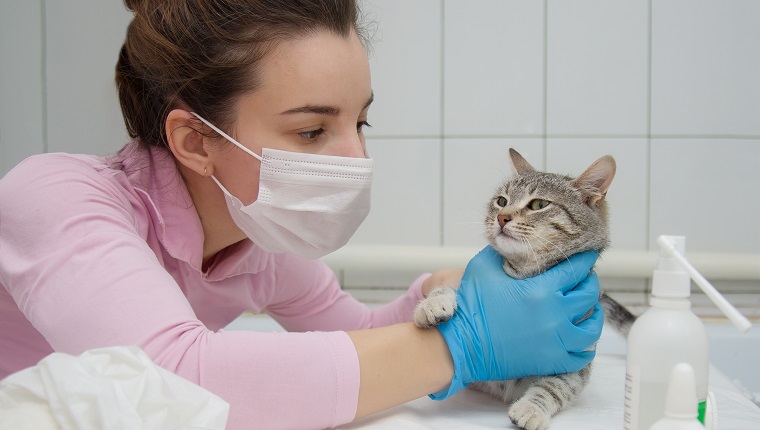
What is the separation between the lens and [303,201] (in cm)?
118

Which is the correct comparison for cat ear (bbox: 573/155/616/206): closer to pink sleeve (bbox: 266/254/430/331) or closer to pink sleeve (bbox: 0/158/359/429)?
pink sleeve (bbox: 266/254/430/331)

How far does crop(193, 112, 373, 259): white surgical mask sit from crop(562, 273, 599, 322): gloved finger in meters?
0.45

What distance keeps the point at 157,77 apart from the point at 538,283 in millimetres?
832

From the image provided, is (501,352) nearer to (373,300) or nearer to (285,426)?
(285,426)

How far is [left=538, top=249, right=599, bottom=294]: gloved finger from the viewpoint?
1.09 metres

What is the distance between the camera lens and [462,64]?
201cm

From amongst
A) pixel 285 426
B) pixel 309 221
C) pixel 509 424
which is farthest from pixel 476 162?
pixel 285 426

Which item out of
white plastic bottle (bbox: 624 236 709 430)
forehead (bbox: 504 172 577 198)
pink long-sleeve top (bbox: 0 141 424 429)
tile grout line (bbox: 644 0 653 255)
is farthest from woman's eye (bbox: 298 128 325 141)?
tile grout line (bbox: 644 0 653 255)

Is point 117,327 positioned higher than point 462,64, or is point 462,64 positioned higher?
point 462,64

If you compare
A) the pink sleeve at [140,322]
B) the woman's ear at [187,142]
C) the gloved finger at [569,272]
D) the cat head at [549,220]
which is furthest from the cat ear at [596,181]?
the woman's ear at [187,142]

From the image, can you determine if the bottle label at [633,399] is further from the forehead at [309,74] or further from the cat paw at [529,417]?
the forehead at [309,74]

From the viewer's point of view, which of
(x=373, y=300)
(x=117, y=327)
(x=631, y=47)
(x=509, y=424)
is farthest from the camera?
(x=373, y=300)

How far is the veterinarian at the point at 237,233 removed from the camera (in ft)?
2.96

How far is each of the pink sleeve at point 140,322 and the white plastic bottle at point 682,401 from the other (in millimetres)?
472
